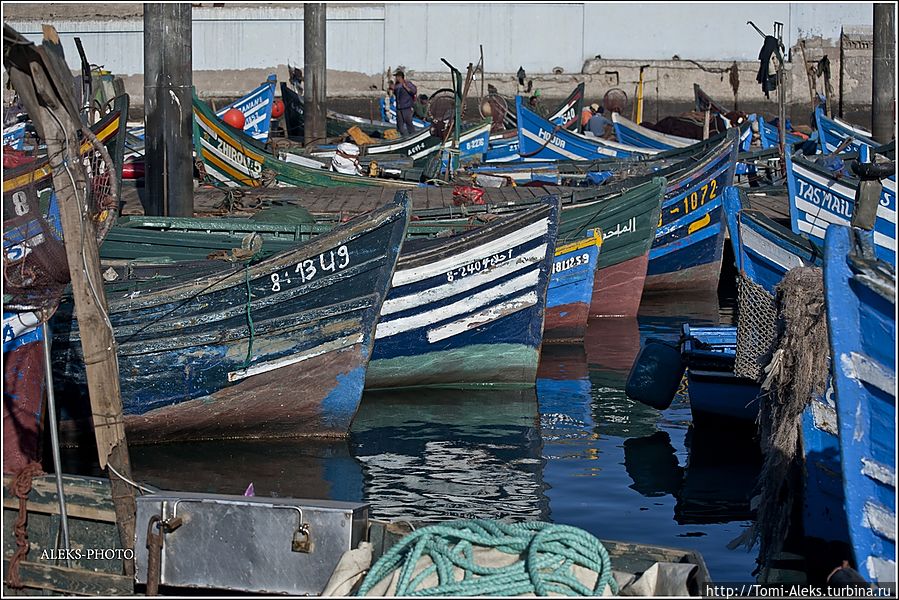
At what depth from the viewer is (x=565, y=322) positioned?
12562 mm

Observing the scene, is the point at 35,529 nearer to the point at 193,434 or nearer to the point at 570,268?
the point at 193,434

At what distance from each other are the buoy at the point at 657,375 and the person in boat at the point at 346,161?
741 cm

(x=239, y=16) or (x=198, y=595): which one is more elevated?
(x=239, y=16)

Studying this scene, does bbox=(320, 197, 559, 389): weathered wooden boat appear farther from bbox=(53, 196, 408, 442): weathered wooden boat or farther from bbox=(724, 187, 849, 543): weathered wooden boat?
bbox=(724, 187, 849, 543): weathered wooden boat

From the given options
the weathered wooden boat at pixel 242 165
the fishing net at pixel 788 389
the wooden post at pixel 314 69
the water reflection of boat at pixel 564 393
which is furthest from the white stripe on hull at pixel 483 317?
the wooden post at pixel 314 69

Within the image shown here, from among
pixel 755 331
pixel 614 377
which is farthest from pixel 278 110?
pixel 755 331

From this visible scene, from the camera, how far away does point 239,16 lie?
111 feet

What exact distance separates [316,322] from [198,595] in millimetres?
3675

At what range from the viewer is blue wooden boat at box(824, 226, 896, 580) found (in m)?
4.52

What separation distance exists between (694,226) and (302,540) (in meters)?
11.1

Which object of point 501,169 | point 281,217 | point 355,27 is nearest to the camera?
point 281,217

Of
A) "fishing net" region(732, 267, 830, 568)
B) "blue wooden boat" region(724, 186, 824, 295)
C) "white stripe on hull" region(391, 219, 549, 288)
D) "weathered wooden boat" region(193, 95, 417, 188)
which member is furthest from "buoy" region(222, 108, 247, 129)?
"fishing net" region(732, 267, 830, 568)

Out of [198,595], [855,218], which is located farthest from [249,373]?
[855,218]

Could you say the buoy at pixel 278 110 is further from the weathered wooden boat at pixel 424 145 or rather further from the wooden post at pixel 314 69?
the weathered wooden boat at pixel 424 145
